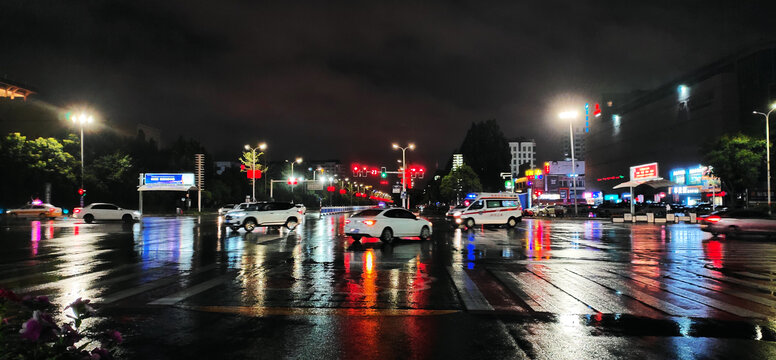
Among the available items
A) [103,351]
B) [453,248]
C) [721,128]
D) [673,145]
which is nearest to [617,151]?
[673,145]

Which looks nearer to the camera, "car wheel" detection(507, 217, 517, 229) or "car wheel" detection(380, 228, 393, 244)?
"car wheel" detection(380, 228, 393, 244)

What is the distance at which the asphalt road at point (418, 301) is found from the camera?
213 inches

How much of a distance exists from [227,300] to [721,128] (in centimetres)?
7681

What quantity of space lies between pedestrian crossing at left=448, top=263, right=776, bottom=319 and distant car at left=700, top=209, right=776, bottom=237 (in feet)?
41.1

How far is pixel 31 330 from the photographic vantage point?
275cm

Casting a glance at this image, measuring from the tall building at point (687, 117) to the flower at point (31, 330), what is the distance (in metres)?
56.0

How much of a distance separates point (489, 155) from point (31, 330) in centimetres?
9538

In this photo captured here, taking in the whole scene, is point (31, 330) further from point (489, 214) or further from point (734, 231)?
point (489, 214)

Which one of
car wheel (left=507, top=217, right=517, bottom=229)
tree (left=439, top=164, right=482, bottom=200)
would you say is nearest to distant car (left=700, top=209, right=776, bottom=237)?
car wheel (left=507, top=217, right=517, bottom=229)

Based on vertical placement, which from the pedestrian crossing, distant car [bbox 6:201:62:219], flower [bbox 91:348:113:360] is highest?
distant car [bbox 6:201:62:219]

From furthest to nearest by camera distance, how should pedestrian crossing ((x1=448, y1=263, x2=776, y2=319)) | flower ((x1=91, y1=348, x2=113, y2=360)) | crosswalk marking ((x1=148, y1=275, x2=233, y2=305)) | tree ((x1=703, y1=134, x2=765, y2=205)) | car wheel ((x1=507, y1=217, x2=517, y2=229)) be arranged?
tree ((x1=703, y1=134, x2=765, y2=205)) → car wheel ((x1=507, y1=217, x2=517, y2=229)) → crosswalk marking ((x1=148, y1=275, x2=233, y2=305)) → pedestrian crossing ((x1=448, y1=263, x2=776, y2=319)) → flower ((x1=91, y1=348, x2=113, y2=360))

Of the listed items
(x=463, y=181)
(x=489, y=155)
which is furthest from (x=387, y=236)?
(x=489, y=155)

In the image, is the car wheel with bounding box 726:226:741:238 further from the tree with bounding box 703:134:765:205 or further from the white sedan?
the tree with bounding box 703:134:765:205

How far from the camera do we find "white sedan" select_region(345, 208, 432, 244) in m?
19.7
